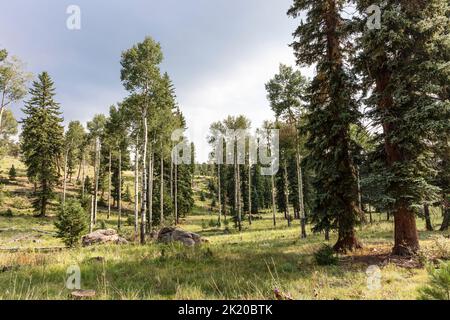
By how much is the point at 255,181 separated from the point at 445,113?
53539 millimetres

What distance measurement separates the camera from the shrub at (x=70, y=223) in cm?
1662

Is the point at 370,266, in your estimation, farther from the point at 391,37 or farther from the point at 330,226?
the point at 391,37

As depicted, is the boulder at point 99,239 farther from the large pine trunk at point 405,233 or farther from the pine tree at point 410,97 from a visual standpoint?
the pine tree at point 410,97

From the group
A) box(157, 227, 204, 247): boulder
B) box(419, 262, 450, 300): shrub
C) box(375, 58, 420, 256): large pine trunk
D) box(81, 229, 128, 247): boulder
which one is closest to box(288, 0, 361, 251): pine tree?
box(375, 58, 420, 256): large pine trunk

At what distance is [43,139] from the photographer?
3953 centimetres

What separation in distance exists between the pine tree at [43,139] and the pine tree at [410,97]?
4257cm

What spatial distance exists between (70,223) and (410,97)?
18.6 m

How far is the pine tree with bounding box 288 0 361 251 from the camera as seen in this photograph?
39.7ft

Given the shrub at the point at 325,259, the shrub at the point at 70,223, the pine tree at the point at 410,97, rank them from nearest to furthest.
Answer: the pine tree at the point at 410,97
the shrub at the point at 325,259
the shrub at the point at 70,223

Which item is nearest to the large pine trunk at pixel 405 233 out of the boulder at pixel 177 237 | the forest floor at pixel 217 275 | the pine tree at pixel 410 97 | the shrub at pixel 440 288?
the pine tree at pixel 410 97

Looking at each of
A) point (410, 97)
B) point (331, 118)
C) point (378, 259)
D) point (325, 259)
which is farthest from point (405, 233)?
point (331, 118)

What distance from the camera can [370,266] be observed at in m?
8.95

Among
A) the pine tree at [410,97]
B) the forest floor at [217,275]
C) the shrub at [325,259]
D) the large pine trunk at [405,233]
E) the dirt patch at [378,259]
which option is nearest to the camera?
the forest floor at [217,275]

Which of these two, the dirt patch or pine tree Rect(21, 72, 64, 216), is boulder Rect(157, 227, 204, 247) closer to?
the dirt patch
